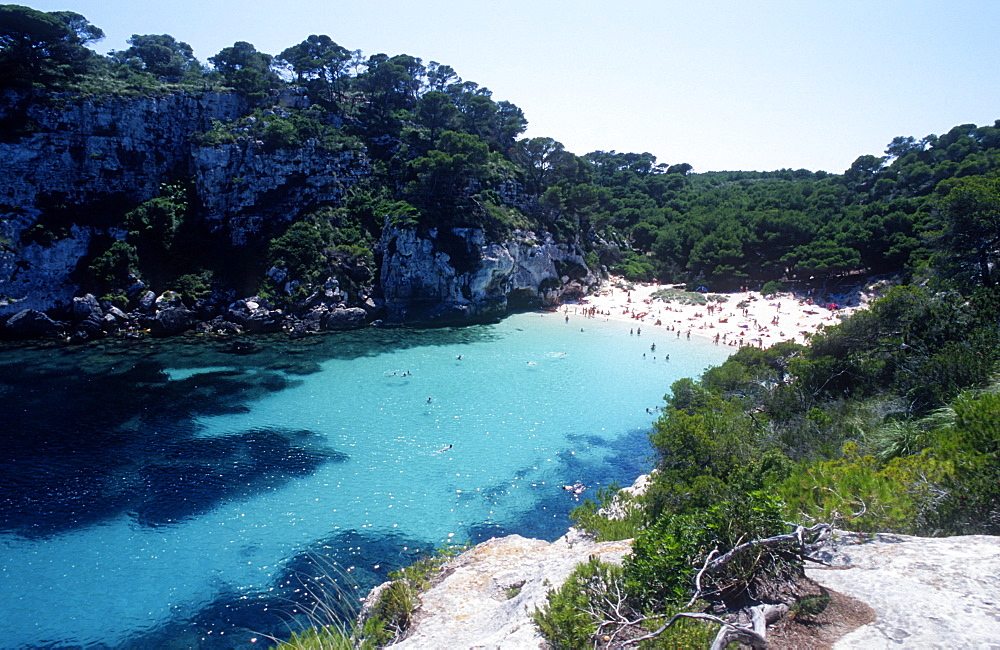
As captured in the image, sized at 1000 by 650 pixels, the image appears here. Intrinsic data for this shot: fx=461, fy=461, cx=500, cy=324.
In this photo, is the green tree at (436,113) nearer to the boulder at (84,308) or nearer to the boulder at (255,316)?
the boulder at (255,316)

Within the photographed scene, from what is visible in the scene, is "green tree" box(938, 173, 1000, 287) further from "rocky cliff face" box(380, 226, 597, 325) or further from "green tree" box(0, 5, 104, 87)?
"green tree" box(0, 5, 104, 87)

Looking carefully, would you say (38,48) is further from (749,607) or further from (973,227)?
(973,227)

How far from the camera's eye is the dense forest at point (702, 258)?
718 cm

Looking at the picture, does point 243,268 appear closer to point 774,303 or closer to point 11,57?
point 11,57

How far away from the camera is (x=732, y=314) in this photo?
43531mm

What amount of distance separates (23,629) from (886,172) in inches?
3206

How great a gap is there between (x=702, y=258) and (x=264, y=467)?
48300mm

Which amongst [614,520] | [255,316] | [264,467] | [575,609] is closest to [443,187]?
[255,316]

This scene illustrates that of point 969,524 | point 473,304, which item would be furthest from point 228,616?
point 473,304

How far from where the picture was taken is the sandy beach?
3791cm

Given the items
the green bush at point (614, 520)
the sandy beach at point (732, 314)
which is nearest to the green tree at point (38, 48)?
the sandy beach at point (732, 314)

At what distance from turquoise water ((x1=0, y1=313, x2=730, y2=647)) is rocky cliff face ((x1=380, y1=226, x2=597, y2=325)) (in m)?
10.1

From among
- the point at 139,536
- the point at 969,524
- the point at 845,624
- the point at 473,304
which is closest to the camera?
the point at 845,624

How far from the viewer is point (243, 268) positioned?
41875 mm
